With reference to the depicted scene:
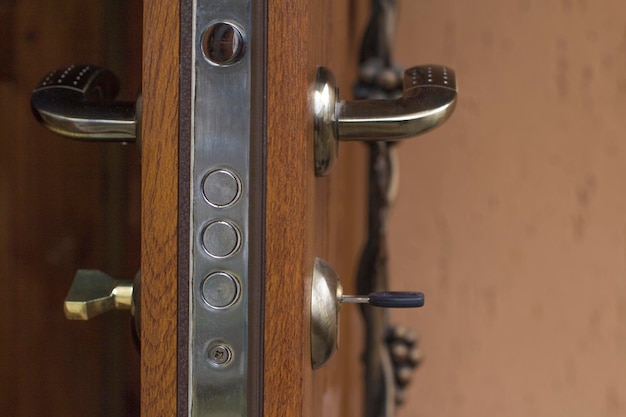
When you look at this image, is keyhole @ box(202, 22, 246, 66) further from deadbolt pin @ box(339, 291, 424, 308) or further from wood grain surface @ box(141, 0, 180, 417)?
deadbolt pin @ box(339, 291, 424, 308)

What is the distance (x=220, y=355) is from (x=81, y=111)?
0.51ft

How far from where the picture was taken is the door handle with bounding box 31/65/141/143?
1.16 feet

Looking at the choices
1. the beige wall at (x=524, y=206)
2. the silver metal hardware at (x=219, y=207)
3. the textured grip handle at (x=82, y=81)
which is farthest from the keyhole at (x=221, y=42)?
the beige wall at (x=524, y=206)

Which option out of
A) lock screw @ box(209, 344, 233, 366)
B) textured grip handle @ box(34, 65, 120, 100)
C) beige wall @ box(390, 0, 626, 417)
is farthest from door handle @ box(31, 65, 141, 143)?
beige wall @ box(390, 0, 626, 417)

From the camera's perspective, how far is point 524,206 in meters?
0.88

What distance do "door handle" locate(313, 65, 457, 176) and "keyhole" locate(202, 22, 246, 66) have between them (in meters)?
0.07

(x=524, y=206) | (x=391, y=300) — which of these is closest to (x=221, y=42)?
(x=391, y=300)

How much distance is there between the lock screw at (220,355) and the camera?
30cm

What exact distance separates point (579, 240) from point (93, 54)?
626 millimetres

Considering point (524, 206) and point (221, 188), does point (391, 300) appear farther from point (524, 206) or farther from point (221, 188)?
point (524, 206)

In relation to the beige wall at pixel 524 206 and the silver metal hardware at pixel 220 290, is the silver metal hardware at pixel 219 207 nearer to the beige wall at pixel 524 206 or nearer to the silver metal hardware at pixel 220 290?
the silver metal hardware at pixel 220 290

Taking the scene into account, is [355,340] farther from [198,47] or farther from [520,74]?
[198,47]

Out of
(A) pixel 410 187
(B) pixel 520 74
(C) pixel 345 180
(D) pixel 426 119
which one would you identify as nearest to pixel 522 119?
(B) pixel 520 74

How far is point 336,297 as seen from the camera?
37cm
